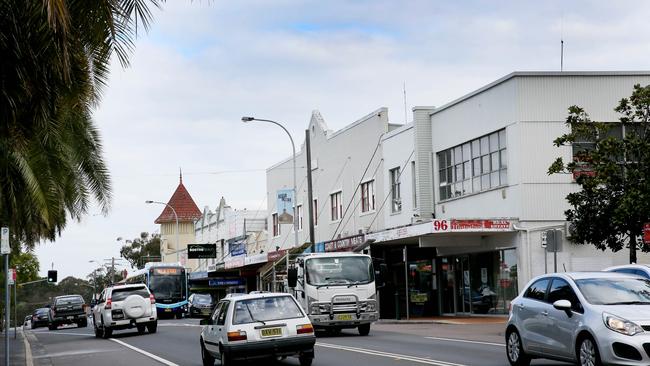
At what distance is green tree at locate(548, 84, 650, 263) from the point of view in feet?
78.7

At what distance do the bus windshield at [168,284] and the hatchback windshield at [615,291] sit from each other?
42.3 m

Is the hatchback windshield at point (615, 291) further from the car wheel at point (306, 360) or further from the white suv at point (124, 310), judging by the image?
the white suv at point (124, 310)

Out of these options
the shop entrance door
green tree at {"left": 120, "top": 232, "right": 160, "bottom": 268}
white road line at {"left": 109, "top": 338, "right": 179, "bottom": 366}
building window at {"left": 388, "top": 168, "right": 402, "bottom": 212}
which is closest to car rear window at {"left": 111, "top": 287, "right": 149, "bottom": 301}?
white road line at {"left": 109, "top": 338, "right": 179, "bottom": 366}

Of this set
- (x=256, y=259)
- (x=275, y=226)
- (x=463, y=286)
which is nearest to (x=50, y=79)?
(x=463, y=286)

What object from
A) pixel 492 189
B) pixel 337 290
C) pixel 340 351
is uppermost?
pixel 492 189

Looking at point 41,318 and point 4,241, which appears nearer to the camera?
point 4,241

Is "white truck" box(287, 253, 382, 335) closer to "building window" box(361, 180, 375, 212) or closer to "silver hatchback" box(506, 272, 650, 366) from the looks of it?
"silver hatchback" box(506, 272, 650, 366)

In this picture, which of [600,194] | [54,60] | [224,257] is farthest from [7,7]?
[224,257]

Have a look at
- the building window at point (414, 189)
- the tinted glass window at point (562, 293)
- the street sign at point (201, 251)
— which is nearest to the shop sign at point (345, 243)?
the building window at point (414, 189)

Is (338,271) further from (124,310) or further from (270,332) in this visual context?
(270,332)

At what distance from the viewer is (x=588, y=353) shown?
12977 millimetres

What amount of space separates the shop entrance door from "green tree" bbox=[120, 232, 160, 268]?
252ft

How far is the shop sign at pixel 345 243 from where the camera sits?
42.1 m

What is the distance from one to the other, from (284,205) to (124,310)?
19587 millimetres
